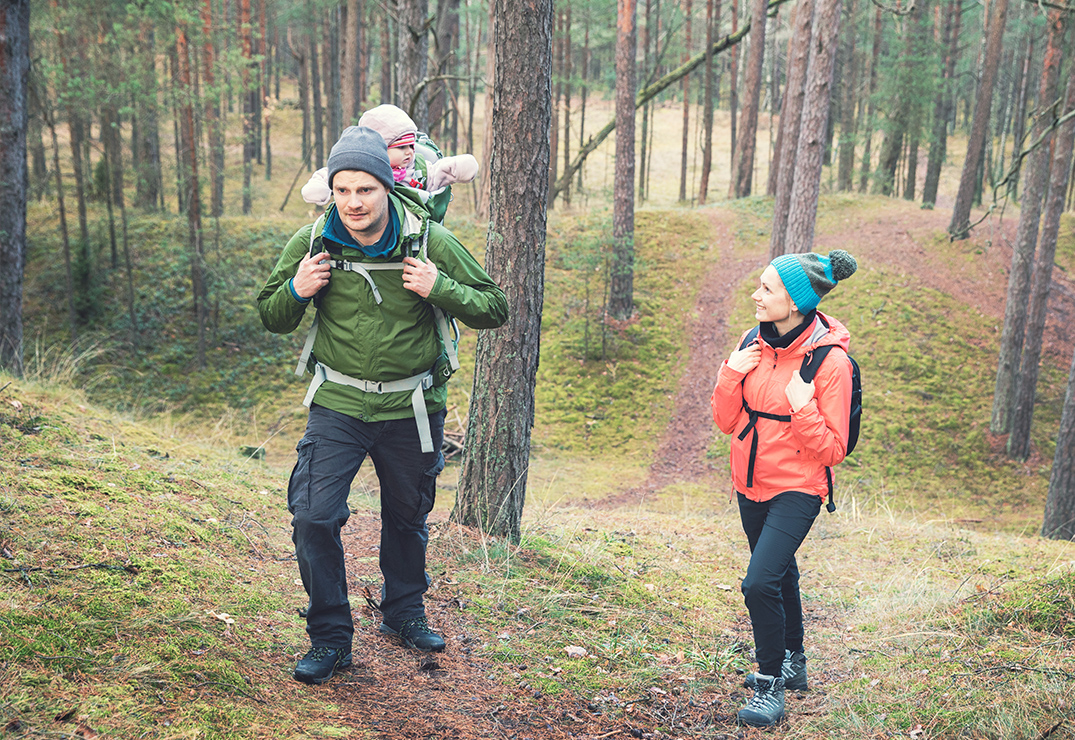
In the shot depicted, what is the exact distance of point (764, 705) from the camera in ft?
11.0

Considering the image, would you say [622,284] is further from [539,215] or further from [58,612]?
[58,612]

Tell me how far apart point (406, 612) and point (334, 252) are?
1741 millimetres

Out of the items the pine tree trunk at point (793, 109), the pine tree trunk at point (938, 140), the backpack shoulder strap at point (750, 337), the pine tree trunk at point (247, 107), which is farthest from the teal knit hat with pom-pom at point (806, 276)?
the pine tree trunk at point (938, 140)

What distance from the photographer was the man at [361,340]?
116 inches

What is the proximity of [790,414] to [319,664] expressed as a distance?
2307 mm

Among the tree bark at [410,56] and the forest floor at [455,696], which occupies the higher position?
the tree bark at [410,56]

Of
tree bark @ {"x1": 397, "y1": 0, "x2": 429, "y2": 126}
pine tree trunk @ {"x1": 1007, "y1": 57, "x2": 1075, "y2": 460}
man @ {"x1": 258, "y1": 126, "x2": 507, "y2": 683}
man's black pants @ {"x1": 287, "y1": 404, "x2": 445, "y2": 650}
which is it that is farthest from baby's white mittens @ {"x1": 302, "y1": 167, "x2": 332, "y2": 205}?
pine tree trunk @ {"x1": 1007, "y1": 57, "x2": 1075, "y2": 460}

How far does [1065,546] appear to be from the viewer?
705 centimetres

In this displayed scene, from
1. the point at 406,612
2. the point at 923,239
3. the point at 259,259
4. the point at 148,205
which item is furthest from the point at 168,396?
the point at 923,239

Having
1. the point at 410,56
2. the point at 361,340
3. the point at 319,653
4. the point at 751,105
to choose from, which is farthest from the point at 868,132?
the point at 319,653

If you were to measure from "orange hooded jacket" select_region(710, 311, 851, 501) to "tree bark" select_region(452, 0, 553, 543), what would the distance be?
1.70 meters

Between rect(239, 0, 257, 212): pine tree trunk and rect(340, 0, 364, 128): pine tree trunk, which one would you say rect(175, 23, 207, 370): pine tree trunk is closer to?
rect(239, 0, 257, 212): pine tree trunk

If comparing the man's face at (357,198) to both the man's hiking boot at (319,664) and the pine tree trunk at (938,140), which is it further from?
the pine tree trunk at (938,140)

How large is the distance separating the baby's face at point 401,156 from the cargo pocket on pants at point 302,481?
5.07ft
